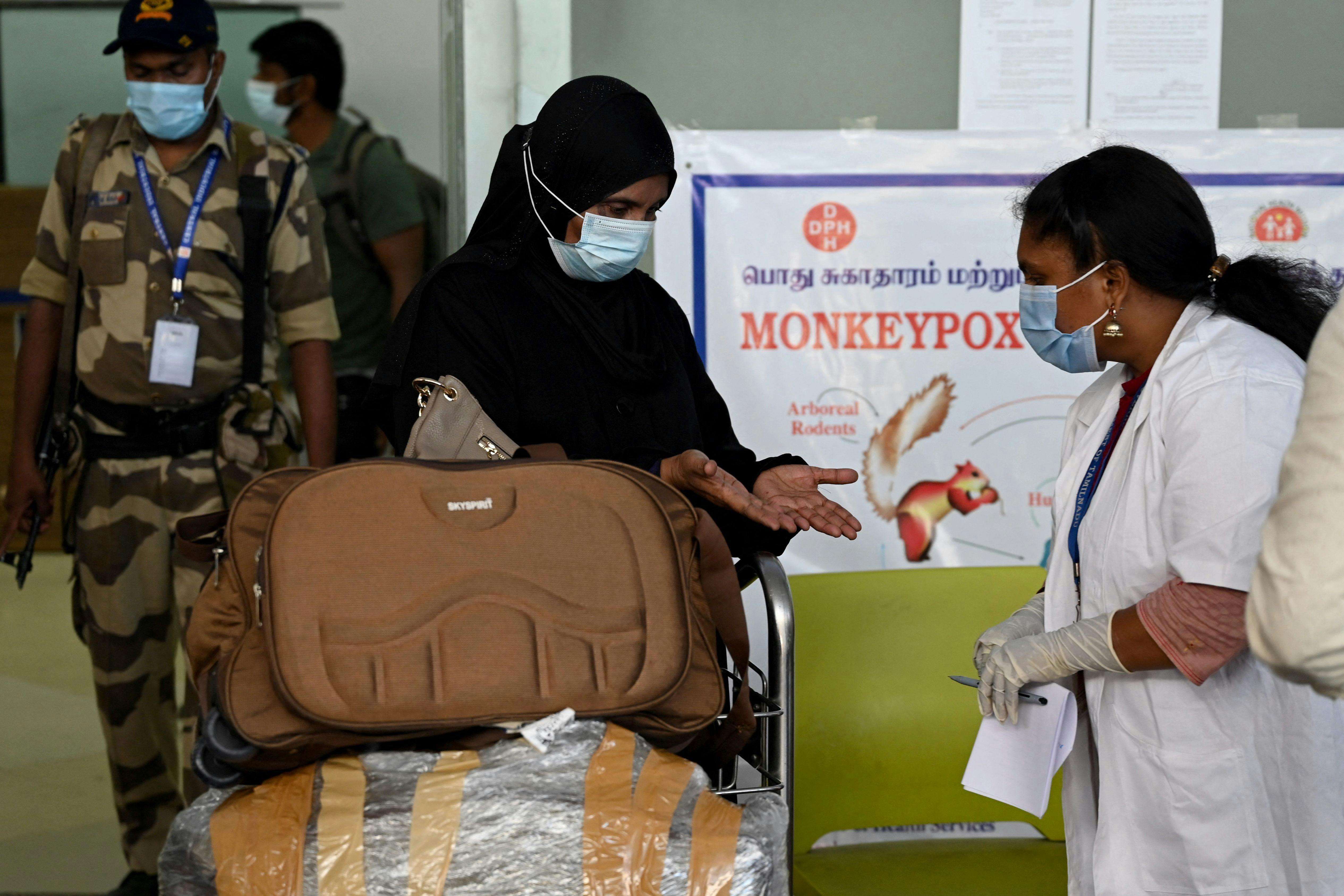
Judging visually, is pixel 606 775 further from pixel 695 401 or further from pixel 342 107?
pixel 342 107

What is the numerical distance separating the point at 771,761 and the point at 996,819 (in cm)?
92

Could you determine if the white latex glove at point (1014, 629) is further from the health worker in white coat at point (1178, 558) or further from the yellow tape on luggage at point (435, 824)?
the yellow tape on luggage at point (435, 824)

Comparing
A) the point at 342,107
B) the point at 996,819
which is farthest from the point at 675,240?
the point at 342,107

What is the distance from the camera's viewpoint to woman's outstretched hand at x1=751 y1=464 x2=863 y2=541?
5.60ft

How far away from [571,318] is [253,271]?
Answer: 113cm

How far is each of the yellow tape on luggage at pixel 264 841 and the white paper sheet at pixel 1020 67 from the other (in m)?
2.37

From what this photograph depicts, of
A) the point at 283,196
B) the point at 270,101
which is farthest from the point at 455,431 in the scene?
the point at 270,101

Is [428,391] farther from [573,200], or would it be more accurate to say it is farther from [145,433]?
[145,433]

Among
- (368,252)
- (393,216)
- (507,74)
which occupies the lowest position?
(368,252)

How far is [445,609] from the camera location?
1367 millimetres

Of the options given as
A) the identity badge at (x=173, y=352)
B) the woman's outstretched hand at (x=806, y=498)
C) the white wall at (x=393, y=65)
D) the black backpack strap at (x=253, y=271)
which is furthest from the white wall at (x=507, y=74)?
the white wall at (x=393, y=65)

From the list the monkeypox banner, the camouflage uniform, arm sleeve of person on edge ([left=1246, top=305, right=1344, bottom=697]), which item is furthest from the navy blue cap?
arm sleeve of person on edge ([left=1246, top=305, right=1344, bottom=697])

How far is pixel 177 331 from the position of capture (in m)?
2.67

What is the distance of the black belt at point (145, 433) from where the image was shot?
2725mm
